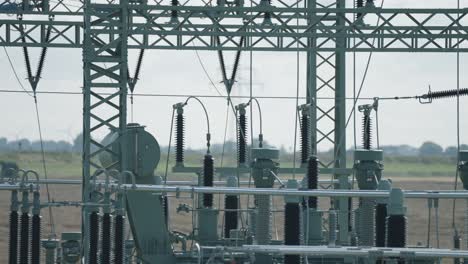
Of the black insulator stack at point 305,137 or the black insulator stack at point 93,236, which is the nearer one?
the black insulator stack at point 93,236

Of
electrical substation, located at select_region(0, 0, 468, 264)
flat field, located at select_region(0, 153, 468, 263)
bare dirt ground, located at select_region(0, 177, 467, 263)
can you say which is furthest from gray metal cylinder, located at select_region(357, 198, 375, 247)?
bare dirt ground, located at select_region(0, 177, 467, 263)

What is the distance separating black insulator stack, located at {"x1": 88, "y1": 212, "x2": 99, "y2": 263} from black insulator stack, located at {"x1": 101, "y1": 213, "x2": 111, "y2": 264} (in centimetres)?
25

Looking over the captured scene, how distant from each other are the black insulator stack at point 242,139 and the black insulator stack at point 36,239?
523 cm

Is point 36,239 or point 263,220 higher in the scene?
point 263,220

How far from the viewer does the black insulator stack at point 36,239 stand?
23922 millimetres

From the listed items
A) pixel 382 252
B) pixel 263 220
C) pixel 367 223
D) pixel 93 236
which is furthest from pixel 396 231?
pixel 93 236

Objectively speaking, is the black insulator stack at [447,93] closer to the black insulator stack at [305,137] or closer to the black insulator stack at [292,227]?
the black insulator stack at [305,137]

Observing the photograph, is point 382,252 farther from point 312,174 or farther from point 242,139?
point 242,139

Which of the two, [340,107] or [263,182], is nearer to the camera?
[263,182]

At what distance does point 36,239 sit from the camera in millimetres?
24062

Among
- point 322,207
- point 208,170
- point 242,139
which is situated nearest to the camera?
point 208,170

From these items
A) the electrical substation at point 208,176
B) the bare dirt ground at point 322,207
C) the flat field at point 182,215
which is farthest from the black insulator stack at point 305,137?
the bare dirt ground at point 322,207

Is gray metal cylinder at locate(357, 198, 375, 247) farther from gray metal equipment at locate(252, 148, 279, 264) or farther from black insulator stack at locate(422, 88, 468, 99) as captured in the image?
black insulator stack at locate(422, 88, 468, 99)

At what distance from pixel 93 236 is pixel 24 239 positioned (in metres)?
2.47
